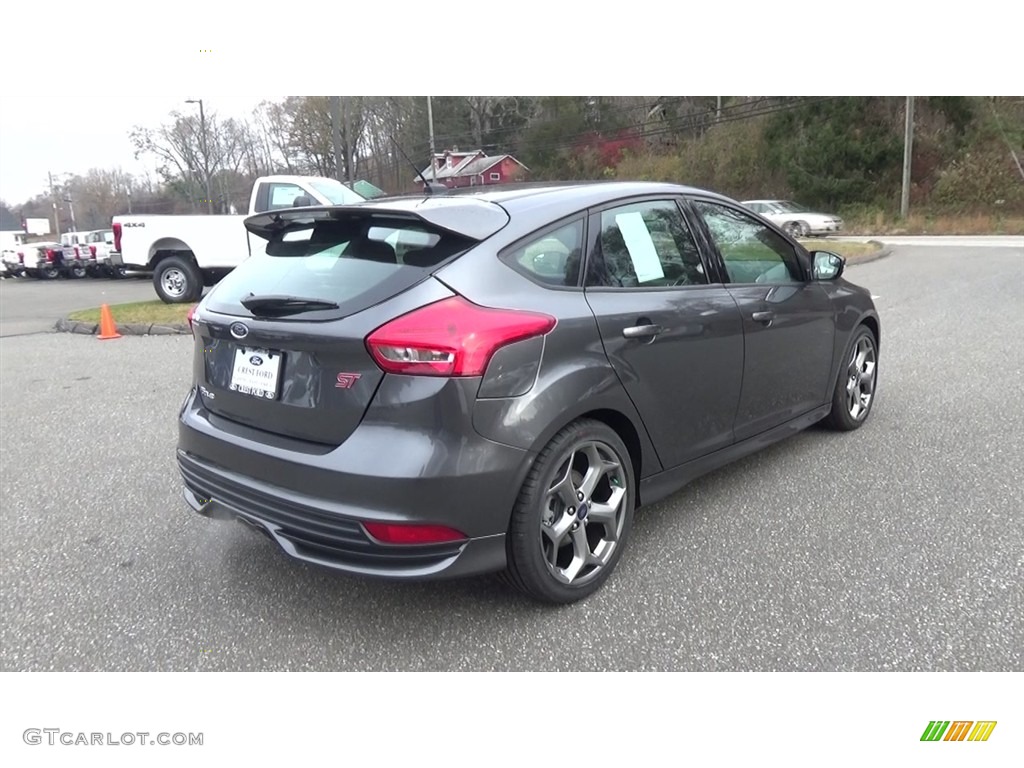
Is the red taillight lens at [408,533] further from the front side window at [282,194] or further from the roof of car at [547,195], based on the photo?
the front side window at [282,194]

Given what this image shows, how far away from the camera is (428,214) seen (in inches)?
108

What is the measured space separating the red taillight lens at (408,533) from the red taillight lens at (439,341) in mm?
494

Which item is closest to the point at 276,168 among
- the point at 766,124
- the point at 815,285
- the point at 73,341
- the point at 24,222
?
the point at 73,341

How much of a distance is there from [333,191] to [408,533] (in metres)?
10.8

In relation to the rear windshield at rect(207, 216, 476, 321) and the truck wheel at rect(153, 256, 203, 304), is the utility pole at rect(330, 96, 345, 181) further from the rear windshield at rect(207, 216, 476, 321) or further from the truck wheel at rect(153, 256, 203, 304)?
the rear windshield at rect(207, 216, 476, 321)

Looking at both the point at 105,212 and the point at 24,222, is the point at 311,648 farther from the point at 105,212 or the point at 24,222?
the point at 24,222

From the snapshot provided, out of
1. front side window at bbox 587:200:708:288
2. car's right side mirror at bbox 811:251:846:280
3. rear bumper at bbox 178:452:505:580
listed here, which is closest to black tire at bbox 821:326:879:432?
car's right side mirror at bbox 811:251:846:280

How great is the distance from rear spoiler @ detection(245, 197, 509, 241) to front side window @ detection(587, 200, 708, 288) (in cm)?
48

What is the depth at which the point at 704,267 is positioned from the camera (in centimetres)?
355

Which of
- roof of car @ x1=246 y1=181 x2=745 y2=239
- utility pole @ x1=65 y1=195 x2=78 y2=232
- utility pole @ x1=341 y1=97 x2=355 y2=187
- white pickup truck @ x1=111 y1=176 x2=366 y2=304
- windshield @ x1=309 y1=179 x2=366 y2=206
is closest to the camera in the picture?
roof of car @ x1=246 y1=181 x2=745 y2=239

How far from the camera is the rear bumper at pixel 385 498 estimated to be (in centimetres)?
245

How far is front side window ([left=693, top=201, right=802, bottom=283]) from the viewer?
3.71 m
